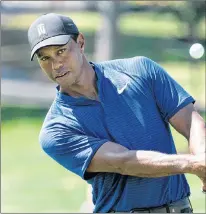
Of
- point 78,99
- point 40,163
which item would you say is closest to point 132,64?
point 78,99

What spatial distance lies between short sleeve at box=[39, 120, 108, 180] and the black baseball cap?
382 mm

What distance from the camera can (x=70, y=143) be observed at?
4184mm

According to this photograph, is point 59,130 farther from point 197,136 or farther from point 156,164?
point 197,136

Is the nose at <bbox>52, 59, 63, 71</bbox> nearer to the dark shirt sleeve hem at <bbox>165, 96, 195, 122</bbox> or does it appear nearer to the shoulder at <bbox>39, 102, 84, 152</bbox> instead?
the shoulder at <bbox>39, 102, 84, 152</bbox>

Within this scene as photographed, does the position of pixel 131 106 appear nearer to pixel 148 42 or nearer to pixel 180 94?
pixel 180 94

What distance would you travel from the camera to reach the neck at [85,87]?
4215mm

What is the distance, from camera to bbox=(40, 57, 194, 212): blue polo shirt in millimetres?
4156

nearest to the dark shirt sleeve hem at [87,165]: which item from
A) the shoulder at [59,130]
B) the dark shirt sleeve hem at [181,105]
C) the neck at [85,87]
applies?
the shoulder at [59,130]

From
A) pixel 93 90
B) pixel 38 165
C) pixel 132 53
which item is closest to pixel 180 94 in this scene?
pixel 93 90

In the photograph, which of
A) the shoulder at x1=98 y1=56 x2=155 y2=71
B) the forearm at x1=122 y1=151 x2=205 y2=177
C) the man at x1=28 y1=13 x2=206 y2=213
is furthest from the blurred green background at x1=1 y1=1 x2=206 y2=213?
the forearm at x1=122 y1=151 x2=205 y2=177

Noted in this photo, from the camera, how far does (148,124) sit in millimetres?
4184

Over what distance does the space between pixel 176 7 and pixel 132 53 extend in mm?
6277

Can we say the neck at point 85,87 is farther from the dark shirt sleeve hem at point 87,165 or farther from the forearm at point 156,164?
the forearm at point 156,164

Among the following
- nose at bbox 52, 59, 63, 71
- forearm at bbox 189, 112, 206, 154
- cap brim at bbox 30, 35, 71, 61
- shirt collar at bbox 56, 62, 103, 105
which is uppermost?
cap brim at bbox 30, 35, 71, 61
